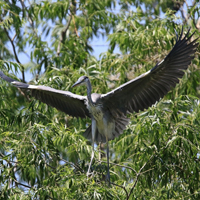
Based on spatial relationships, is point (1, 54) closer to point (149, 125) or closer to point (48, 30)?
point (48, 30)

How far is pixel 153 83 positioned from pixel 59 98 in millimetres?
1522

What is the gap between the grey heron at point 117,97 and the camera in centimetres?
522

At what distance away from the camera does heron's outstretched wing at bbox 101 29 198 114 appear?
16.8 ft

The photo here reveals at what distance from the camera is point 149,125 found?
5.22 meters

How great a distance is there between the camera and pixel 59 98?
6.26 meters

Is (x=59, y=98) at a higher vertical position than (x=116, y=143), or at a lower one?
higher

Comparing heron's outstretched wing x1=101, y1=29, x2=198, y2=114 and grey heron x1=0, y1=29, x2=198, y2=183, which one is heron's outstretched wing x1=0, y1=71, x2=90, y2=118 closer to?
grey heron x1=0, y1=29, x2=198, y2=183

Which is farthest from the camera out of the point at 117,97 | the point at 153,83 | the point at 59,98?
the point at 59,98

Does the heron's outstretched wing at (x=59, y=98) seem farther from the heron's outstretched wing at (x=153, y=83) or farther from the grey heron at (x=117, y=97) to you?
the heron's outstretched wing at (x=153, y=83)

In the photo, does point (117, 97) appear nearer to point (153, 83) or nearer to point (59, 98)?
point (153, 83)

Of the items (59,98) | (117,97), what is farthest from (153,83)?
(59,98)

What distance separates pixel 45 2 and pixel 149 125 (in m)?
4.13

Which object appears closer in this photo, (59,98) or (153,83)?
(153,83)

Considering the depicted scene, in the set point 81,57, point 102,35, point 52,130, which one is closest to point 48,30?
point 102,35
